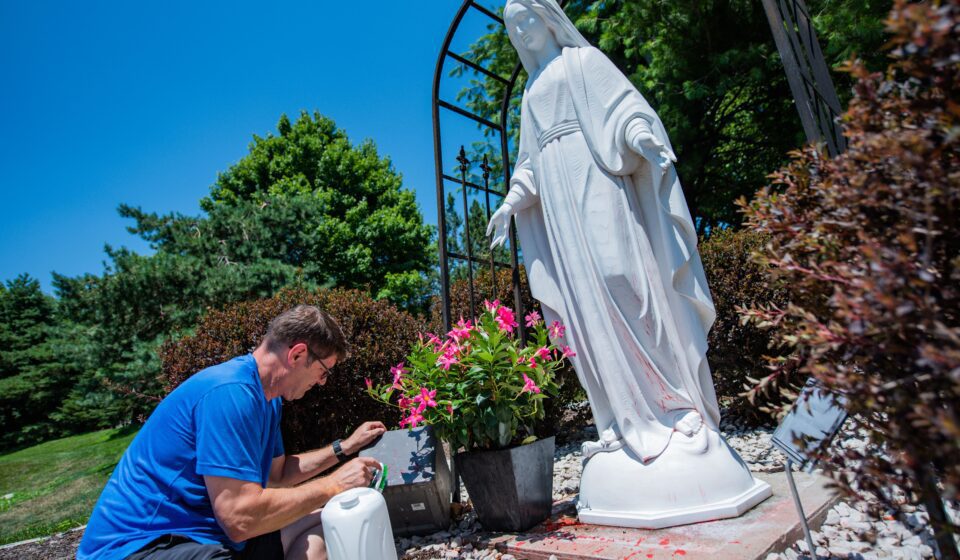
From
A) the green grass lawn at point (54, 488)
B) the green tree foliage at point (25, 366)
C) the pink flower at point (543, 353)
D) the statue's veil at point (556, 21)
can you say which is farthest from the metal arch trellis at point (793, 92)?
the green tree foliage at point (25, 366)

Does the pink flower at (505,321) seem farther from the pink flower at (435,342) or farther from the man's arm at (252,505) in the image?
the man's arm at (252,505)

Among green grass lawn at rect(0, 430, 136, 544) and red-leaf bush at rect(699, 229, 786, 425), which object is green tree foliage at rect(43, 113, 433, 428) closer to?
green grass lawn at rect(0, 430, 136, 544)

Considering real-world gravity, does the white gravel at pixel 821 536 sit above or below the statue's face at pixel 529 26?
below

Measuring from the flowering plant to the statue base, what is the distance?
0.46 metres

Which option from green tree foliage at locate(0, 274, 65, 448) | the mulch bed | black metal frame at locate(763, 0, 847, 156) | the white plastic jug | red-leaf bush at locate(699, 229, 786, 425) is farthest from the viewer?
green tree foliage at locate(0, 274, 65, 448)

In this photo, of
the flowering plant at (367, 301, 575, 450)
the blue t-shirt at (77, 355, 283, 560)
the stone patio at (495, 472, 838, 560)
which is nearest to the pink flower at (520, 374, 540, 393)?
the flowering plant at (367, 301, 575, 450)

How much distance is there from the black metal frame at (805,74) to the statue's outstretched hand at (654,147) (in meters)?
0.64

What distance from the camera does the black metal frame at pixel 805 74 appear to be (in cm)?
295

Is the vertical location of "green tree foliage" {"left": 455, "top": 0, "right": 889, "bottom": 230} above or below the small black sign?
above

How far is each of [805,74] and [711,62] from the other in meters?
6.36

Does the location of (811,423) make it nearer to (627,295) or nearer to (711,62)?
(627,295)

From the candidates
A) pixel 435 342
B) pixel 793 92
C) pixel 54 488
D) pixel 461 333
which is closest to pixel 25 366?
pixel 54 488

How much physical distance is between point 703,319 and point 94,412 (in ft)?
70.3

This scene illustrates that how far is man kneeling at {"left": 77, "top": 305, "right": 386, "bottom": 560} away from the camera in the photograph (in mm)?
1829
